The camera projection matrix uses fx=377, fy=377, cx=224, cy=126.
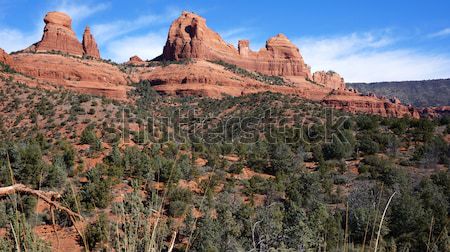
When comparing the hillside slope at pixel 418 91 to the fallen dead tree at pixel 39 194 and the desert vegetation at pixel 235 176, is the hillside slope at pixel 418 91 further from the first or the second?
the fallen dead tree at pixel 39 194

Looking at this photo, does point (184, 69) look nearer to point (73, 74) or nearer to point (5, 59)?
point (73, 74)

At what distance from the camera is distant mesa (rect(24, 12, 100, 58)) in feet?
247

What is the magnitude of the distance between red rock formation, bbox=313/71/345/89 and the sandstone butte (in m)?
11.6

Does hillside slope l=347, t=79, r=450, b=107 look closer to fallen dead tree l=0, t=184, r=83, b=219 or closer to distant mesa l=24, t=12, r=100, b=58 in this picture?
distant mesa l=24, t=12, r=100, b=58

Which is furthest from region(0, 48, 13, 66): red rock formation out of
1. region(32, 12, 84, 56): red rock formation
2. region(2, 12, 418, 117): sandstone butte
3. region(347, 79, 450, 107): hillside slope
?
region(347, 79, 450, 107): hillside slope

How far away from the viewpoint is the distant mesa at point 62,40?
75.4m

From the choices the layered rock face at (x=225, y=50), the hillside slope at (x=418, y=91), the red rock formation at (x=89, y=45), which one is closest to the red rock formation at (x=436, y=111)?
the hillside slope at (x=418, y=91)

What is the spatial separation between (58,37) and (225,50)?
38.5 metres

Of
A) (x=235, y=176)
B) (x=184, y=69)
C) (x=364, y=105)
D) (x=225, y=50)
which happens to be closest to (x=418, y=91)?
(x=364, y=105)

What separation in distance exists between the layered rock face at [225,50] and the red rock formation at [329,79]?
18.0ft

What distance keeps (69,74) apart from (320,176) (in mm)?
52969

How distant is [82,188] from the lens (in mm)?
16562

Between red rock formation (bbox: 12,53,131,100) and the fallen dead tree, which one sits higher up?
red rock formation (bbox: 12,53,131,100)

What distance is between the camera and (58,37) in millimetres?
76000
